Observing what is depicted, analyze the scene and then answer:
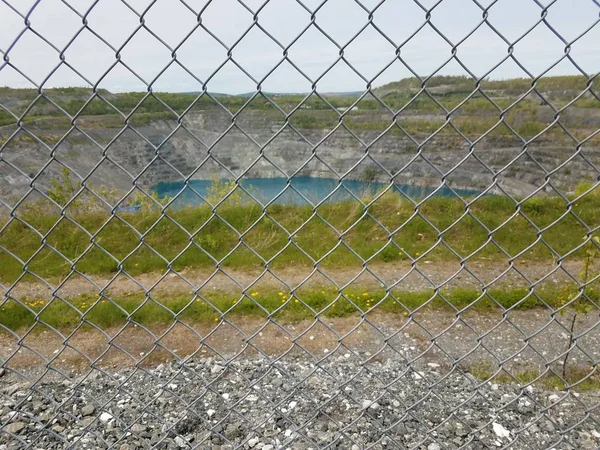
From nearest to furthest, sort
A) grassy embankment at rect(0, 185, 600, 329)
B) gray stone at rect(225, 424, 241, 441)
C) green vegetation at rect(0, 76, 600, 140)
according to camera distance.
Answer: green vegetation at rect(0, 76, 600, 140)
gray stone at rect(225, 424, 241, 441)
grassy embankment at rect(0, 185, 600, 329)

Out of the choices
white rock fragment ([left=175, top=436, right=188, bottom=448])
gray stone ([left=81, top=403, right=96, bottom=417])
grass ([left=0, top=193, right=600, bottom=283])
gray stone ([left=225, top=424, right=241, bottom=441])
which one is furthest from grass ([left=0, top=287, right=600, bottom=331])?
white rock fragment ([left=175, top=436, right=188, bottom=448])

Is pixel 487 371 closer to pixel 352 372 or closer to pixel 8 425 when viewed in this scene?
pixel 352 372

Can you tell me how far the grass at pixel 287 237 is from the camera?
6.28 meters

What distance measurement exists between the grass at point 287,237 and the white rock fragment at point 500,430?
2991 millimetres

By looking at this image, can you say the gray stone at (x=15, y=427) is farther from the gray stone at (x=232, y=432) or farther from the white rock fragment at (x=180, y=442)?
the gray stone at (x=232, y=432)

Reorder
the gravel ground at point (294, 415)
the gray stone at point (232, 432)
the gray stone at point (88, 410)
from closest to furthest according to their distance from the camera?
the gravel ground at point (294, 415)
the gray stone at point (232, 432)
the gray stone at point (88, 410)

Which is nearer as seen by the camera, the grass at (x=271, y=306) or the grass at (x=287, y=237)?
the grass at (x=271, y=306)

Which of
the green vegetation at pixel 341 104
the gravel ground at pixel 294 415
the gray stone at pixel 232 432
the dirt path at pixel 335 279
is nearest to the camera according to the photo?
the green vegetation at pixel 341 104

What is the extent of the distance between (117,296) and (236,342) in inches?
81.9

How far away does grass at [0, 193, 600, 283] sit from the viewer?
6277 mm

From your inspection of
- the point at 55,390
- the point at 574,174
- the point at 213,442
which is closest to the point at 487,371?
the point at 213,442

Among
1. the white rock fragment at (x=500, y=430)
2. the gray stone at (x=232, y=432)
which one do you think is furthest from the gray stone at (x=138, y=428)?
the white rock fragment at (x=500, y=430)

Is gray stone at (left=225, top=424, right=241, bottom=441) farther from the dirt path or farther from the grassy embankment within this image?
the dirt path

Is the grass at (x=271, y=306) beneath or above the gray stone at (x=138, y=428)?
beneath
